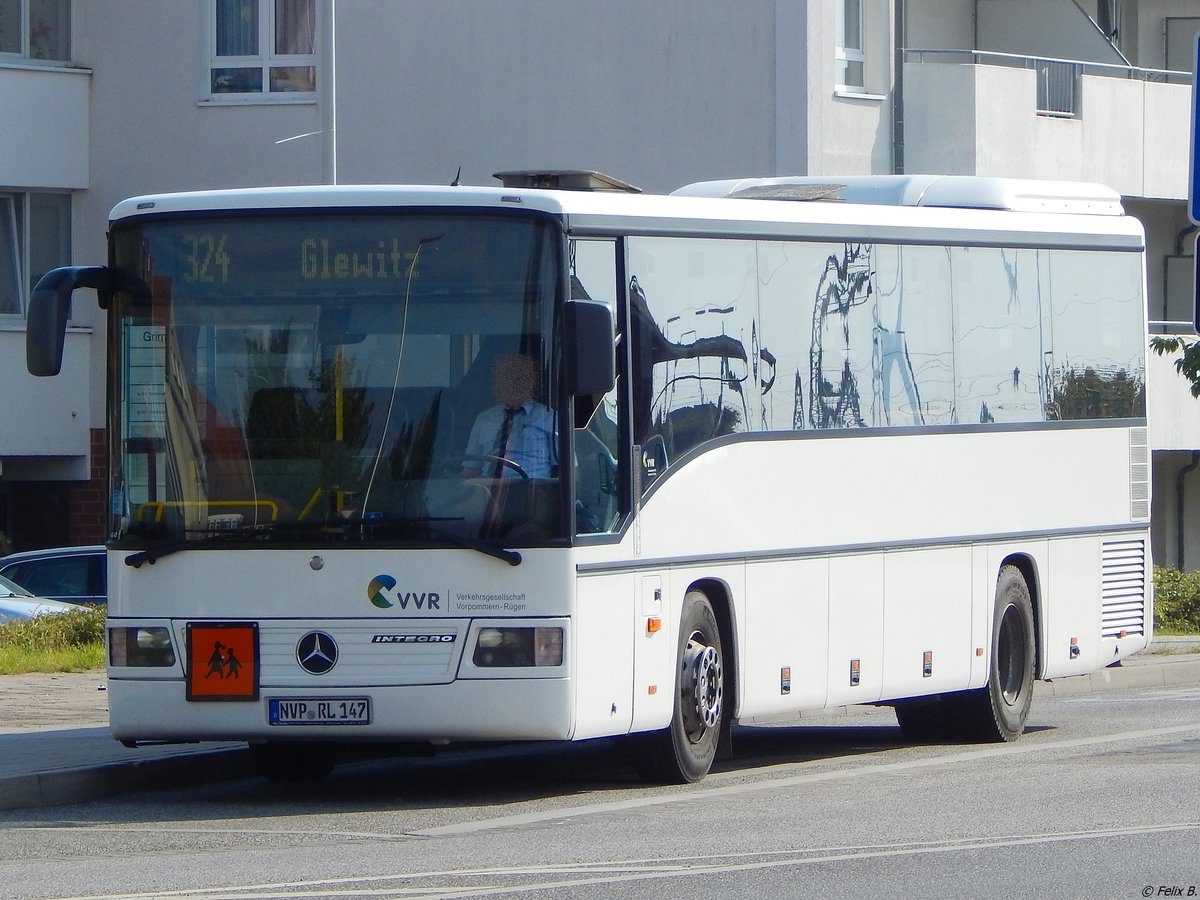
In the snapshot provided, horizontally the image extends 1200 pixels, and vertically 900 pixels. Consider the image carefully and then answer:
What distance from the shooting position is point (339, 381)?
11.4 meters

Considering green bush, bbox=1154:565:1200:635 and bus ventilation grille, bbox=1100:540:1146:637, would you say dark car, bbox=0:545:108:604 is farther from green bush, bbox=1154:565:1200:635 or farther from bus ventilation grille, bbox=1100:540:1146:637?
bus ventilation grille, bbox=1100:540:1146:637

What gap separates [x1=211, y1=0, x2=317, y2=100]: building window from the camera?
30.9 m

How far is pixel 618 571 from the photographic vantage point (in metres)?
11.5

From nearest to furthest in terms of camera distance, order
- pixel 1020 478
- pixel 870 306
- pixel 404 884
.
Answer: pixel 404 884, pixel 870 306, pixel 1020 478

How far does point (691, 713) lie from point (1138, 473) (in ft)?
17.1

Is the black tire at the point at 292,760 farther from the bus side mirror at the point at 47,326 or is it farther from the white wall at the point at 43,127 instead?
the white wall at the point at 43,127

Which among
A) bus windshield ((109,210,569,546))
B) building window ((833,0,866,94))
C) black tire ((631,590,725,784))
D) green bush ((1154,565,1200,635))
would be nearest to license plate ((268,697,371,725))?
bus windshield ((109,210,569,546))

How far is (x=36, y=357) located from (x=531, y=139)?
19.0 metres

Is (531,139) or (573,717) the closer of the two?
(573,717)

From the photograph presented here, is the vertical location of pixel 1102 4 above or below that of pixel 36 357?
above

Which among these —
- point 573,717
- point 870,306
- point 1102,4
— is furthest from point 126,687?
point 1102,4

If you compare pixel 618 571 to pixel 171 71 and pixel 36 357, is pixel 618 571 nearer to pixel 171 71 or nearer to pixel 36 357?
pixel 36 357

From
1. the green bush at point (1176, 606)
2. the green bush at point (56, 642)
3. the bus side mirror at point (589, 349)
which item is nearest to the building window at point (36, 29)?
the green bush at point (56, 642)

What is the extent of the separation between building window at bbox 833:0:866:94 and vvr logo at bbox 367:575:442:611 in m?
18.5
